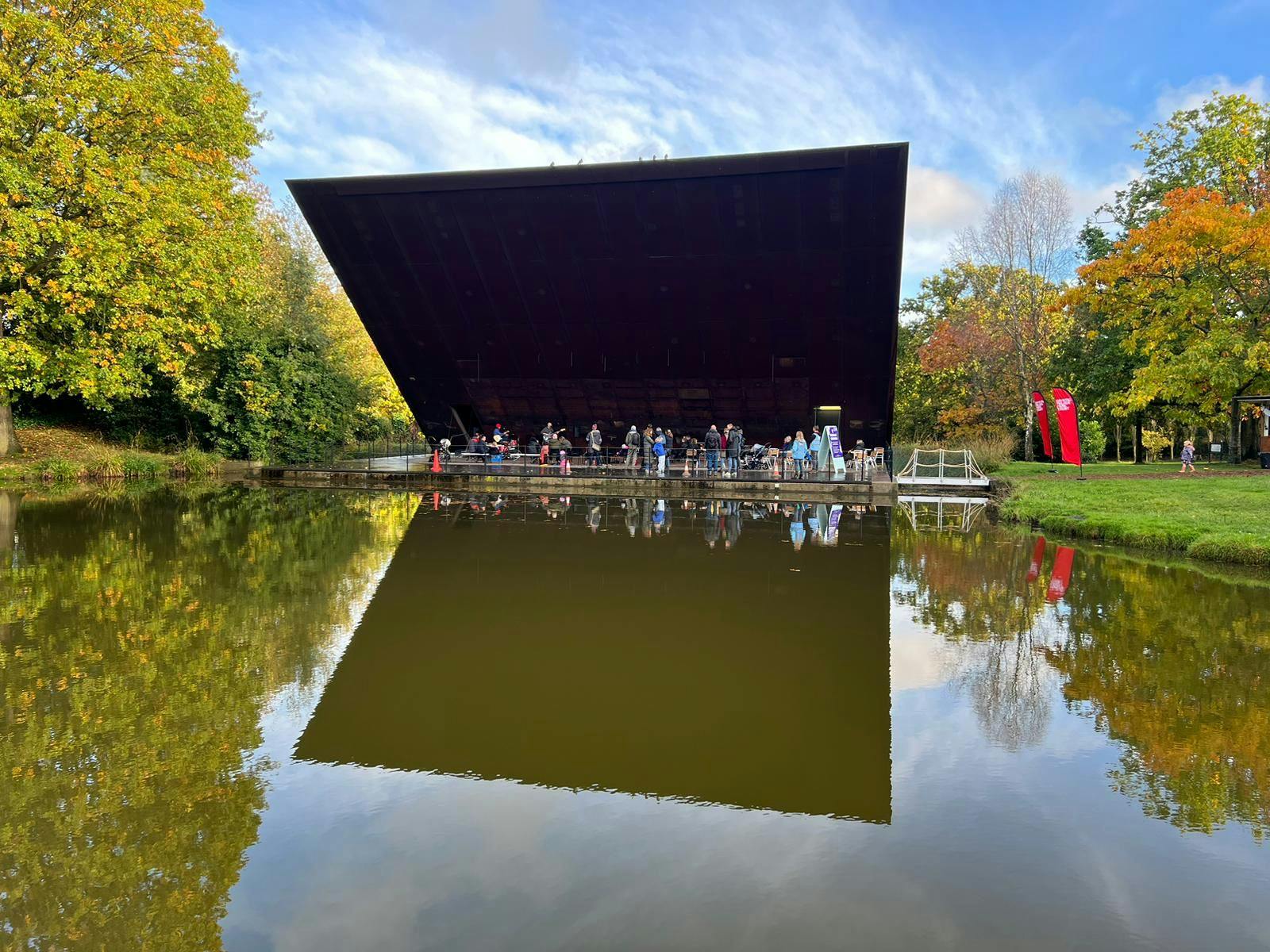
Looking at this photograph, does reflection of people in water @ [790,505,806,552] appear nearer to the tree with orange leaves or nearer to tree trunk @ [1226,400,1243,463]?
the tree with orange leaves

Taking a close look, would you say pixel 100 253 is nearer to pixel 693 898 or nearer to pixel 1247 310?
pixel 693 898

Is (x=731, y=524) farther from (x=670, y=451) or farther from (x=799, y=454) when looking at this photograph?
(x=670, y=451)

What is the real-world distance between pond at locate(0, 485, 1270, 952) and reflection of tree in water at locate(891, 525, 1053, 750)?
1.7 inches

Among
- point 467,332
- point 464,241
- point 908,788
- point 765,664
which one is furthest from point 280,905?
point 467,332

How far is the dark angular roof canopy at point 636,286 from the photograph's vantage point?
19.9m

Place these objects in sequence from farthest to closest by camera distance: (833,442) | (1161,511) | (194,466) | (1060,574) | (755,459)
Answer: (755,459) → (194,466) → (833,442) → (1161,511) → (1060,574)

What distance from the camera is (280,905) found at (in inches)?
107

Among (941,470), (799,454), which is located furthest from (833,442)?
(941,470)

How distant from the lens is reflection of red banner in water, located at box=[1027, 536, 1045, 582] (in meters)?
8.55

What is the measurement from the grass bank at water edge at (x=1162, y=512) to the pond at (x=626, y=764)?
6.80 feet

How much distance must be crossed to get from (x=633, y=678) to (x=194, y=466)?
2050cm

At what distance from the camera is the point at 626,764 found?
3.76m

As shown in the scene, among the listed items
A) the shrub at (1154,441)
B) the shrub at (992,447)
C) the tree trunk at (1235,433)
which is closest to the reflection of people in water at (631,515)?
the shrub at (992,447)

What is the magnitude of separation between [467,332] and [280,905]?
2352cm
